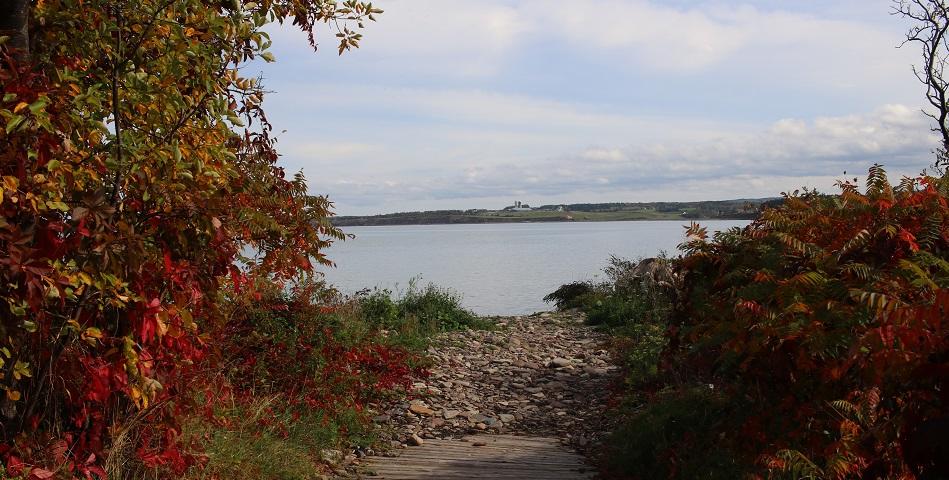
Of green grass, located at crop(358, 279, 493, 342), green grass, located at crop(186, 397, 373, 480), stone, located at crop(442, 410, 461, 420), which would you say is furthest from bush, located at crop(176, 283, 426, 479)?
green grass, located at crop(358, 279, 493, 342)

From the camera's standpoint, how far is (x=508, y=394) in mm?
10469

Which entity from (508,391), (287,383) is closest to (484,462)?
(287,383)

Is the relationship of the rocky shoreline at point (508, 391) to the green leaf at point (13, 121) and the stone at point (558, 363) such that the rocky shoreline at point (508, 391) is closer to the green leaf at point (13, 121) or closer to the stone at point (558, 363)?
the stone at point (558, 363)

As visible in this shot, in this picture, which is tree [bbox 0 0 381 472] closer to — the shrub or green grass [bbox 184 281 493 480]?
green grass [bbox 184 281 493 480]

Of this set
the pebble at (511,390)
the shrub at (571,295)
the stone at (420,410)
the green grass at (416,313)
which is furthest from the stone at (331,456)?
the shrub at (571,295)

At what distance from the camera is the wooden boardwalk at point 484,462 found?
21.6 ft

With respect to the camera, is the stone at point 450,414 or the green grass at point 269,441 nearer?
the green grass at point 269,441

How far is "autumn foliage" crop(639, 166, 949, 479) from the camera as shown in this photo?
9.52 feet

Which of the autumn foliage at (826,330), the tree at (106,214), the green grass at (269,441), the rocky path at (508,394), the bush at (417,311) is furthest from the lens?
the bush at (417,311)

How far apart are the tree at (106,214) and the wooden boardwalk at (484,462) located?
7.38 feet

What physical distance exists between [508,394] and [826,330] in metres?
6.64

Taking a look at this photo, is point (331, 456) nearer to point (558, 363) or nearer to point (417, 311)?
point (558, 363)

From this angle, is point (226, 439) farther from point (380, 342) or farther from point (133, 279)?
point (380, 342)

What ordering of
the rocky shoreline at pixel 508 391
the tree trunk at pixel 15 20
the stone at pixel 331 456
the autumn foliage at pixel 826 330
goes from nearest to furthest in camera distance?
the autumn foliage at pixel 826 330 < the tree trunk at pixel 15 20 < the stone at pixel 331 456 < the rocky shoreline at pixel 508 391
